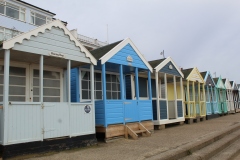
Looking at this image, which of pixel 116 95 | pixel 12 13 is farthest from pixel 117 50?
pixel 12 13

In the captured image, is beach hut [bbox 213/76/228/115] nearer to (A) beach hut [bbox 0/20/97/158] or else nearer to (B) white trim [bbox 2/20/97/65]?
(A) beach hut [bbox 0/20/97/158]

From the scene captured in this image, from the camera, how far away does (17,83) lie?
299 inches

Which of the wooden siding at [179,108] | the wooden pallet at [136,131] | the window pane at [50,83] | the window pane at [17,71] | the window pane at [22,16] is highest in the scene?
the window pane at [22,16]

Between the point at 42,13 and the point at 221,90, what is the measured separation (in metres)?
22.1

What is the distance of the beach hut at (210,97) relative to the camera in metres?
18.8

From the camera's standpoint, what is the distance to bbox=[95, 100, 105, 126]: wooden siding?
870 centimetres

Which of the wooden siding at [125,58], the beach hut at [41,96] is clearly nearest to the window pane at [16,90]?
the beach hut at [41,96]

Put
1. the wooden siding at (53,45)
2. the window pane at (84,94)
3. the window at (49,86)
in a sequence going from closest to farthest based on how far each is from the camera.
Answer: the wooden siding at (53,45), the window at (49,86), the window pane at (84,94)

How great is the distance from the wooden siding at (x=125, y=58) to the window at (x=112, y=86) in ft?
4.91

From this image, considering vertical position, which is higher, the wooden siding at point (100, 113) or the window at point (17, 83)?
the window at point (17, 83)

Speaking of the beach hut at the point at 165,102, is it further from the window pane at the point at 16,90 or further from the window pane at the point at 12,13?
the window pane at the point at 12,13

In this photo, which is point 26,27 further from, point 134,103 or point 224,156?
point 224,156

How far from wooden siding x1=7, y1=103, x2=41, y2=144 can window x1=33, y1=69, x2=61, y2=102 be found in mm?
1834

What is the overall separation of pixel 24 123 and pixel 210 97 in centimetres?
1819
